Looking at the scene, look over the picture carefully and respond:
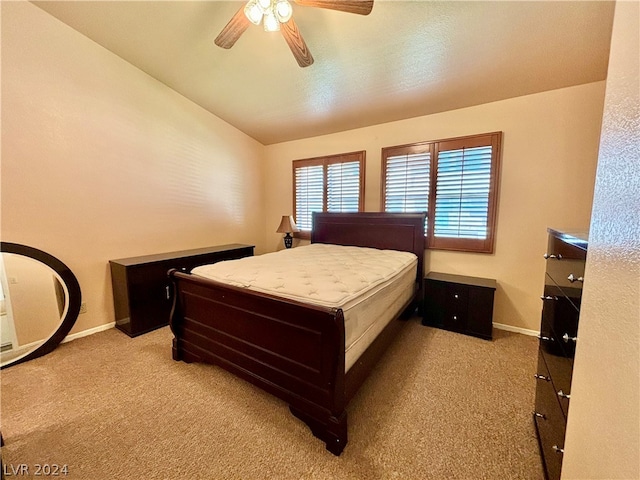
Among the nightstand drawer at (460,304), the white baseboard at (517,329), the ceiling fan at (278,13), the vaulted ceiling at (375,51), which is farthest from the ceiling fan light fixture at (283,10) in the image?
the white baseboard at (517,329)

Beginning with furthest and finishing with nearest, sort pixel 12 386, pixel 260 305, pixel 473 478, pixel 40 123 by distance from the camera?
pixel 40 123 < pixel 12 386 < pixel 260 305 < pixel 473 478

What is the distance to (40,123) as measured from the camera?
2299 mm

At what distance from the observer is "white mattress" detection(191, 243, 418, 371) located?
1.53 m

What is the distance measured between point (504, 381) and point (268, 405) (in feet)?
5.90

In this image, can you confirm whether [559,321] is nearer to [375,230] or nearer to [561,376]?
[561,376]

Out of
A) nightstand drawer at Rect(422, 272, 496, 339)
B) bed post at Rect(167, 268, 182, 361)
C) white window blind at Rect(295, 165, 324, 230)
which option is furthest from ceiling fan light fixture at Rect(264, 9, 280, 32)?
nightstand drawer at Rect(422, 272, 496, 339)

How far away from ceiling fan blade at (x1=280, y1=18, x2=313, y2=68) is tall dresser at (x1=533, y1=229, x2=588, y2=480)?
2017 mm

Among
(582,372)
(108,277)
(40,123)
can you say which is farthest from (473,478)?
(40,123)

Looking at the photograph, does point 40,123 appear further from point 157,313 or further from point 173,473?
point 173,473

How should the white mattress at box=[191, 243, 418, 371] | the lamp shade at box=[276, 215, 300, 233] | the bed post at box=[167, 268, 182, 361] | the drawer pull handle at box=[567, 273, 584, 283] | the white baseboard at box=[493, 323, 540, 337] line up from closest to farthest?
the drawer pull handle at box=[567, 273, 584, 283] < the white mattress at box=[191, 243, 418, 371] < the bed post at box=[167, 268, 182, 361] < the white baseboard at box=[493, 323, 540, 337] < the lamp shade at box=[276, 215, 300, 233]

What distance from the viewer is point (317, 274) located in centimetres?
200

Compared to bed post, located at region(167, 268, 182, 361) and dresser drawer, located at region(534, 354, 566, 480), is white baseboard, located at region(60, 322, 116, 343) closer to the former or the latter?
bed post, located at region(167, 268, 182, 361)

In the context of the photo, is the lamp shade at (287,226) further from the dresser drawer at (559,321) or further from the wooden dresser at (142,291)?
the dresser drawer at (559,321)

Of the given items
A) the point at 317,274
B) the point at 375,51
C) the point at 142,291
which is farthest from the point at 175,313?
the point at 375,51
